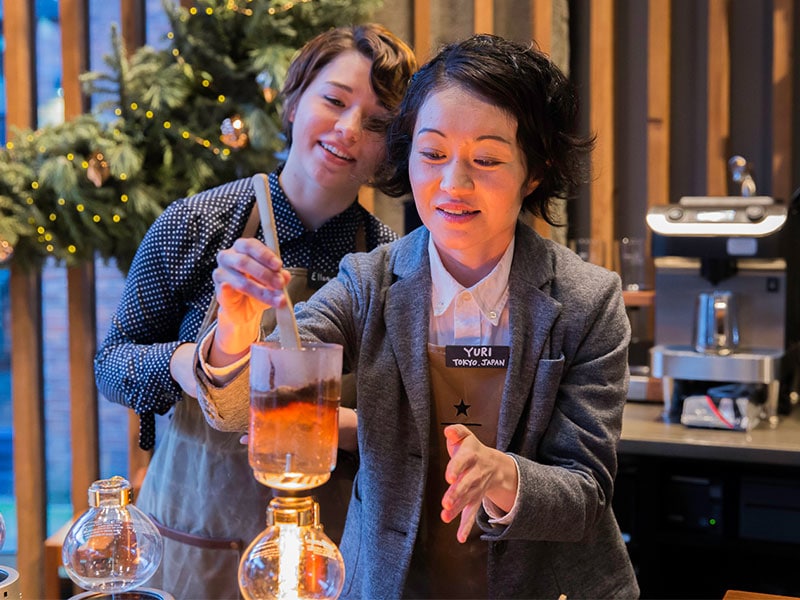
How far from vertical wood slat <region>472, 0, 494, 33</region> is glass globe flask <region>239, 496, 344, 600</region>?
242 centimetres

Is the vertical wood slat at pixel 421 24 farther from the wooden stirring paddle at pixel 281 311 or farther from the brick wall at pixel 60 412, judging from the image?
the wooden stirring paddle at pixel 281 311

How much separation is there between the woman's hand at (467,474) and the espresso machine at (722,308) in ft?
5.61

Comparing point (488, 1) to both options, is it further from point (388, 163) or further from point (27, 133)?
point (388, 163)

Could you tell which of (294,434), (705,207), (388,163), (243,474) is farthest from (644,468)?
(294,434)

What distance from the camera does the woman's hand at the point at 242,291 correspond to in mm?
1021

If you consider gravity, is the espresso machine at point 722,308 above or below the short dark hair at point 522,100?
below

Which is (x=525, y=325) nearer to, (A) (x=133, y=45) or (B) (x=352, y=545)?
(B) (x=352, y=545)

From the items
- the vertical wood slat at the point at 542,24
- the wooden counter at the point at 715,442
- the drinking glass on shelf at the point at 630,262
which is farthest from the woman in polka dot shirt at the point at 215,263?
the drinking glass on shelf at the point at 630,262

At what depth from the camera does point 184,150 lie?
8.65ft

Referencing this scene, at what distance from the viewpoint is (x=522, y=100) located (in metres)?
1.30

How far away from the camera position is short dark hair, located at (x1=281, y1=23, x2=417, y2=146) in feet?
5.85

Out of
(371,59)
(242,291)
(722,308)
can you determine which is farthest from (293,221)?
(722,308)

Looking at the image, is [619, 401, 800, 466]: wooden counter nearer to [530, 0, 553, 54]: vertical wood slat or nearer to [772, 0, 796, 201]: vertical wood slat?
[772, 0, 796, 201]: vertical wood slat

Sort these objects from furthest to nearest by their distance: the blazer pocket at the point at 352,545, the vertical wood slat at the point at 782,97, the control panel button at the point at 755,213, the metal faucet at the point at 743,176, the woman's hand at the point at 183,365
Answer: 1. the vertical wood slat at the point at 782,97
2. the metal faucet at the point at 743,176
3. the control panel button at the point at 755,213
4. the woman's hand at the point at 183,365
5. the blazer pocket at the point at 352,545
